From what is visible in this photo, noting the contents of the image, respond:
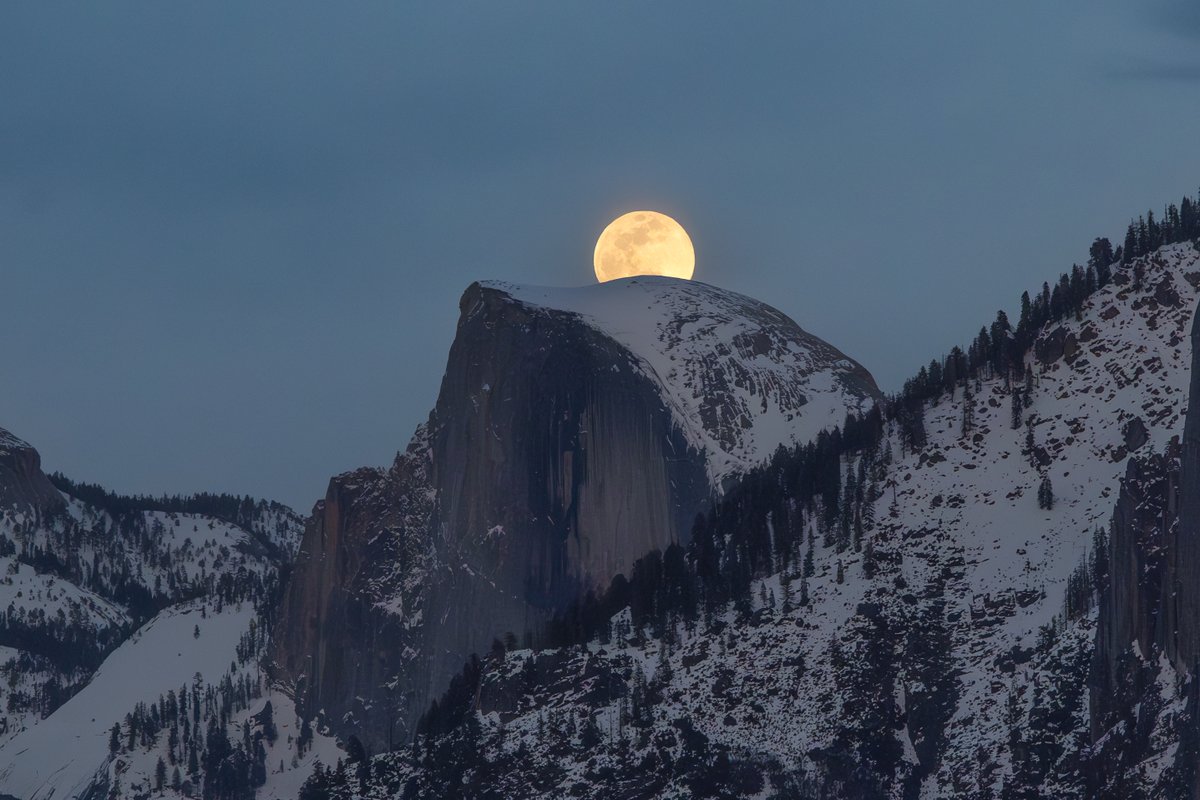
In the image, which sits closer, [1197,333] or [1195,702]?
[1195,702]

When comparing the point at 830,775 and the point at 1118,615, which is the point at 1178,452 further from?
the point at 830,775

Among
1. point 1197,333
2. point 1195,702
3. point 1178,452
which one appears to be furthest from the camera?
point 1178,452

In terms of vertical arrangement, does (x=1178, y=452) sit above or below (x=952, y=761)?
above

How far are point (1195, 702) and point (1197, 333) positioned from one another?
25713 millimetres

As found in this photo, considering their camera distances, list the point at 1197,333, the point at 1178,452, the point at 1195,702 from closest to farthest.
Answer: the point at 1195,702, the point at 1197,333, the point at 1178,452

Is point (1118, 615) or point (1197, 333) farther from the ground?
point (1197, 333)

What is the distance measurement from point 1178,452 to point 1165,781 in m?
31.8

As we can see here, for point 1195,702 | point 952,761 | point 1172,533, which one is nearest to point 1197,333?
point 1172,533

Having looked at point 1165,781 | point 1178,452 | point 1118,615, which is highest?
point 1178,452

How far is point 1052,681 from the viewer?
194750 mm

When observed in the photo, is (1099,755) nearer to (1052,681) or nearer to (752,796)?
(1052,681)

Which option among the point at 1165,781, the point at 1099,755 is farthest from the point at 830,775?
the point at 1165,781

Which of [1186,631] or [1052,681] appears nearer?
[1186,631]

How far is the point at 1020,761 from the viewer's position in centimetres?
18862
